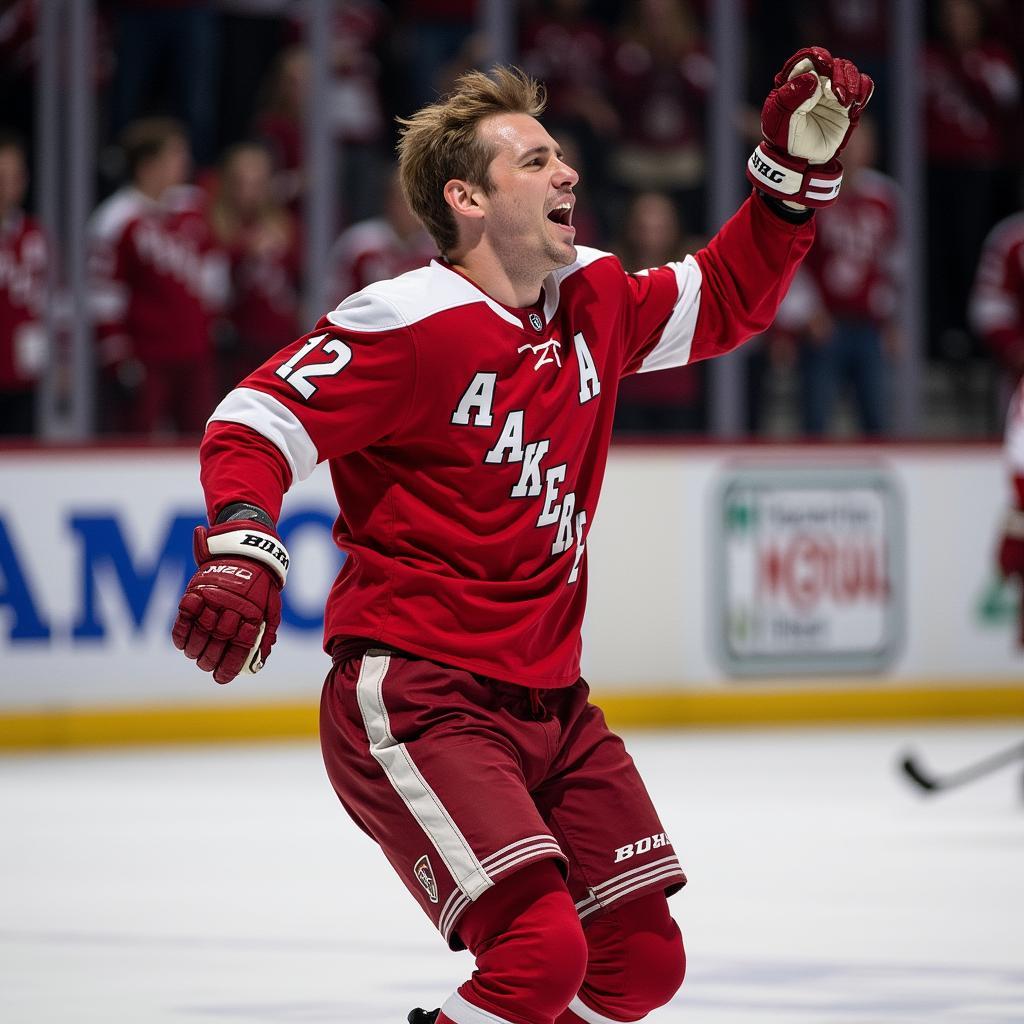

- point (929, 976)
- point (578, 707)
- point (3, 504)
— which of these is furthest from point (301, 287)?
point (578, 707)

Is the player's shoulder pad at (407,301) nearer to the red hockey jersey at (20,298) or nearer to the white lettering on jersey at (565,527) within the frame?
the white lettering on jersey at (565,527)

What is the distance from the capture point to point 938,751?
7.52m

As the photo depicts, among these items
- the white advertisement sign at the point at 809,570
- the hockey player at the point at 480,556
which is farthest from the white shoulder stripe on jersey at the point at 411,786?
the white advertisement sign at the point at 809,570

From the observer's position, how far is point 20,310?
8023 millimetres

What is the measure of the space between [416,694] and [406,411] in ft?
1.14

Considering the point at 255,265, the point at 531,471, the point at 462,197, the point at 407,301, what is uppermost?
the point at 462,197

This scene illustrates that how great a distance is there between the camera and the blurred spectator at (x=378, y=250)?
841cm

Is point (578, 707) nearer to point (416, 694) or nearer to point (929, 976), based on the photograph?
point (416, 694)

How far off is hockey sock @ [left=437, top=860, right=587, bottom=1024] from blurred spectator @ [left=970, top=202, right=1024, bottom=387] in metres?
6.90

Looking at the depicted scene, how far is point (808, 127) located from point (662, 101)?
5869 millimetres

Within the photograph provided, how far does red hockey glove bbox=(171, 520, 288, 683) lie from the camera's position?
2553 millimetres

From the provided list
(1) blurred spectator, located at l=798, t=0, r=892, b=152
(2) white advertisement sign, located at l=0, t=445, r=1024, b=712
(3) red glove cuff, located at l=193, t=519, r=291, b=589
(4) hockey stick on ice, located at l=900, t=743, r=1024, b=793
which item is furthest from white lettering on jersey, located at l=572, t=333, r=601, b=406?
(1) blurred spectator, located at l=798, t=0, r=892, b=152

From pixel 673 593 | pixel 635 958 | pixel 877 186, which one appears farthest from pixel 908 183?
pixel 635 958

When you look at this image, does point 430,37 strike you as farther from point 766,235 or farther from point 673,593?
point 766,235
